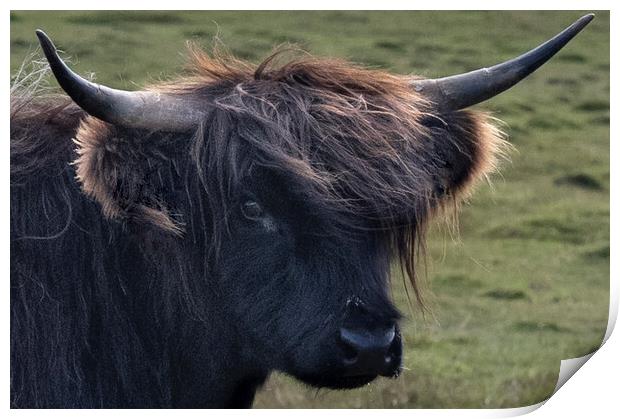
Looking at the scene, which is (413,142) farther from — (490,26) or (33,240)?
(33,240)

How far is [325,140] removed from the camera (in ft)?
9.26

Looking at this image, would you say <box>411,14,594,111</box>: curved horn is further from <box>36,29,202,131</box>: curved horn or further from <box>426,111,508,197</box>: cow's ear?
<box>36,29,202,131</box>: curved horn

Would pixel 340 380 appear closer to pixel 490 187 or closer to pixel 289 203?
pixel 289 203

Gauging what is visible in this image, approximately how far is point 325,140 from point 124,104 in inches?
19.9

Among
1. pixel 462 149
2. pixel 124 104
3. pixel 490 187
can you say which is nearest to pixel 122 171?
pixel 124 104

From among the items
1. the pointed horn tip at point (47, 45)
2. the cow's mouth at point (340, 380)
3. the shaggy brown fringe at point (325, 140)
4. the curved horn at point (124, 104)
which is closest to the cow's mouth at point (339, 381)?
the cow's mouth at point (340, 380)

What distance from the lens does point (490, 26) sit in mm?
3459

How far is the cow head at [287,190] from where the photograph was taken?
269cm

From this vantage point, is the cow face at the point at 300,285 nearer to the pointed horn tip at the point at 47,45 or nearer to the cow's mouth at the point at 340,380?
the cow's mouth at the point at 340,380

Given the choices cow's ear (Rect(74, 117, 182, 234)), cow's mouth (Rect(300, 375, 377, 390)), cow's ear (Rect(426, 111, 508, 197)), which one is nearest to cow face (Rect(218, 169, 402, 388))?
cow's mouth (Rect(300, 375, 377, 390))

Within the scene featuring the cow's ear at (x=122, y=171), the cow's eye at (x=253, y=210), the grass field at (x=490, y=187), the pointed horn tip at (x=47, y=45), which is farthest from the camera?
the grass field at (x=490, y=187)

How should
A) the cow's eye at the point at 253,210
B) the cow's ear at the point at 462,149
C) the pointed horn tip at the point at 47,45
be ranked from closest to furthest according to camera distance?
1. the pointed horn tip at the point at 47,45
2. the cow's eye at the point at 253,210
3. the cow's ear at the point at 462,149
